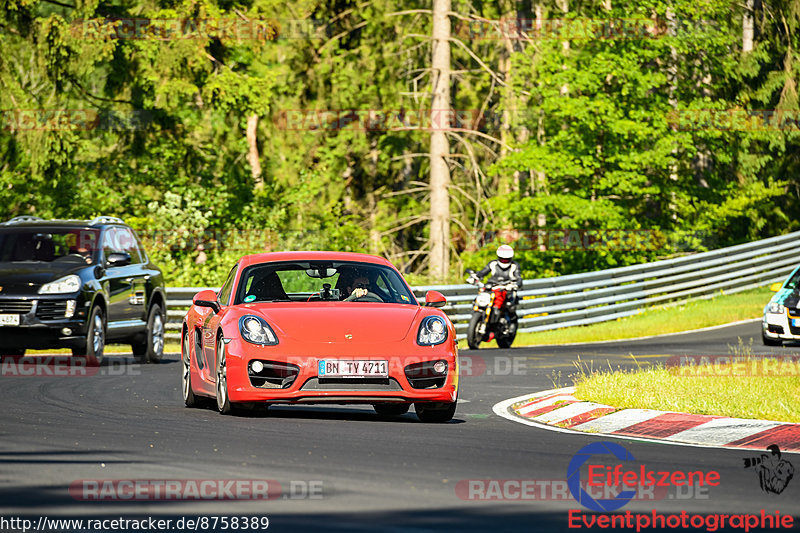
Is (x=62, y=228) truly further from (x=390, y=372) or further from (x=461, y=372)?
(x=390, y=372)

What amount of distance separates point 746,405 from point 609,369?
6.44m

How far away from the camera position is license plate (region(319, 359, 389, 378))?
11.3m

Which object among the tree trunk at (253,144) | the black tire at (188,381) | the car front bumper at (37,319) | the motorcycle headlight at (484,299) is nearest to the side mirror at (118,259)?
the car front bumper at (37,319)

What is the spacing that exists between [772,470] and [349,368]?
361 centimetres

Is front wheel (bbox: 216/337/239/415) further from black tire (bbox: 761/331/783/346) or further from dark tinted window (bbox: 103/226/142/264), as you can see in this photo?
black tire (bbox: 761/331/783/346)

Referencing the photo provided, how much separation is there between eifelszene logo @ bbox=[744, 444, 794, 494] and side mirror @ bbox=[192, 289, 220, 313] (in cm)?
496

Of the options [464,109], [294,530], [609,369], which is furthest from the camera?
[464,109]

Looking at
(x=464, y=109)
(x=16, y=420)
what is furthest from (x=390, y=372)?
(x=464, y=109)

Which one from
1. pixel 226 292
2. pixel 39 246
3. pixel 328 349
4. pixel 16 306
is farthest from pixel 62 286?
pixel 328 349

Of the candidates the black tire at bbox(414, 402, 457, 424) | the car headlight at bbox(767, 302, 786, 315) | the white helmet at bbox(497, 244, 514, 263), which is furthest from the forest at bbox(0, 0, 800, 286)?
the black tire at bbox(414, 402, 457, 424)

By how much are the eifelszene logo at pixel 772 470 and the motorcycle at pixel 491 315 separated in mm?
14996

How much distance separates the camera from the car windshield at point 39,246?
19438 mm

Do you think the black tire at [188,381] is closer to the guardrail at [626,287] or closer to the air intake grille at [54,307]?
the air intake grille at [54,307]

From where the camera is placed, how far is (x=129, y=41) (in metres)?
39.6
